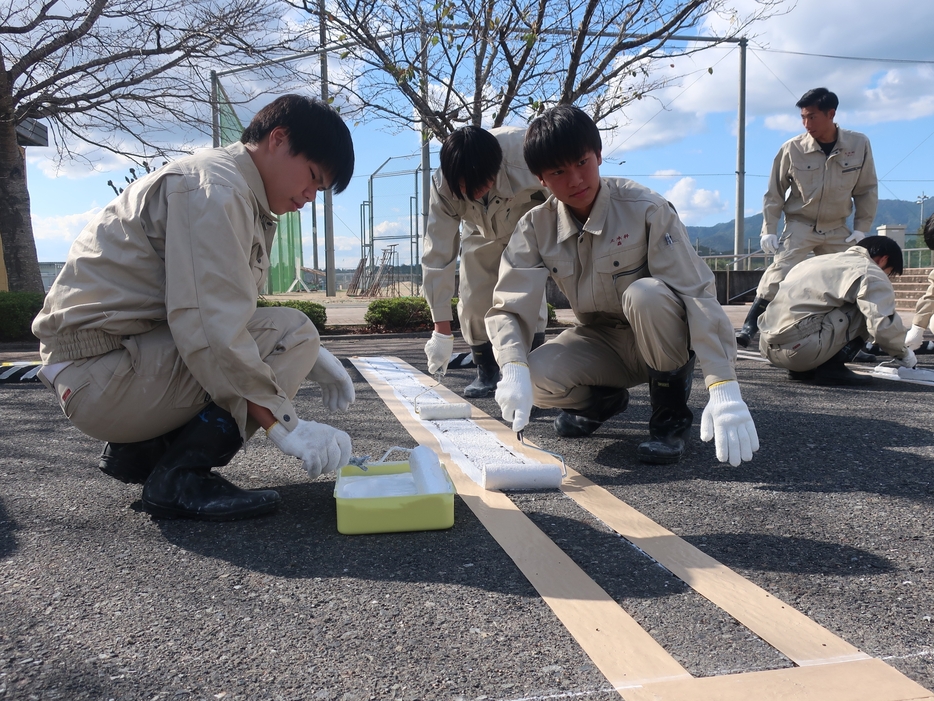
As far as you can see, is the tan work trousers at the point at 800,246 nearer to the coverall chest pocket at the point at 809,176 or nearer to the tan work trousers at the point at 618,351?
the coverall chest pocket at the point at 809,176

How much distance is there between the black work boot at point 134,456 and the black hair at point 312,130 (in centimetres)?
91

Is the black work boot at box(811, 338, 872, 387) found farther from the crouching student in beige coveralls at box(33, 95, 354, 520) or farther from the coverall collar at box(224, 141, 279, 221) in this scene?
the coverall collar at box(224, 141, 279, 221)

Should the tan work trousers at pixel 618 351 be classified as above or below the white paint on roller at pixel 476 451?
above

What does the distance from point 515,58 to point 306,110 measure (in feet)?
20.6

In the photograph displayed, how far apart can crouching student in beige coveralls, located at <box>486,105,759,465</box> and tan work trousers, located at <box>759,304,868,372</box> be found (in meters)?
1.72

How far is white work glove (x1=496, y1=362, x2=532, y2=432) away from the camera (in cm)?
240

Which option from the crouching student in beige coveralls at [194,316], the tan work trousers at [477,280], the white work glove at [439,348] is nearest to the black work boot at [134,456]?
the crouching student in beige coveralls at [194,316]

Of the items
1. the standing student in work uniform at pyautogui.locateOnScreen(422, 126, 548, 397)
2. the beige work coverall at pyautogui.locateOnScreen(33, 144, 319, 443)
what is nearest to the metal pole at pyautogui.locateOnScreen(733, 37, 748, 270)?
the standing student in work uniform at pyautogui.locateOnScreen(422, 126, 548, 397)

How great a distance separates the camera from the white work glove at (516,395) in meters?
2.40

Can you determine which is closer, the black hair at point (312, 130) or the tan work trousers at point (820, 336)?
the black hair at point (312, 130)

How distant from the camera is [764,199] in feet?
19.7

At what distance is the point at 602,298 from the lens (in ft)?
9.24

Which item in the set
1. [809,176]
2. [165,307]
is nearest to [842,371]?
[809,176]

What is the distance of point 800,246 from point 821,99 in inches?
43.3
